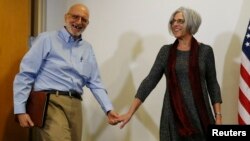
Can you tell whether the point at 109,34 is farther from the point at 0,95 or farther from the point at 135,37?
the point at 0,95

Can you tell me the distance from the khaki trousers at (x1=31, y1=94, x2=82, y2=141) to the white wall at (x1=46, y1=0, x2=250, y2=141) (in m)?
0.78

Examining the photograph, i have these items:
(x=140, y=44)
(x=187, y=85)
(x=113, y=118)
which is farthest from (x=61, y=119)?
(x=140, y=44)

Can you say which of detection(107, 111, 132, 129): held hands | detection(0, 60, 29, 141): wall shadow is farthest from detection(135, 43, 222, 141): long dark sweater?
detection(0, 60, 29, 141): wall shadow

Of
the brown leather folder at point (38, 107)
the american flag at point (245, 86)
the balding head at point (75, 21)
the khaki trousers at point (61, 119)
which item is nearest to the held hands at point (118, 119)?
the khaki trousers at point (61, 119)

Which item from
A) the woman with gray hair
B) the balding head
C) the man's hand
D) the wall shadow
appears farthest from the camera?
the wall shadow

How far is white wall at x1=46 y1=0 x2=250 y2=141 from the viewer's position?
2.68 m

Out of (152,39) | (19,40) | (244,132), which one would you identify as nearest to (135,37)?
(152,39)

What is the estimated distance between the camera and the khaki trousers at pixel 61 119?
2178 millimetres

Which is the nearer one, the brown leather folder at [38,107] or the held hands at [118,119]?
the brown leather folder at [38,107]

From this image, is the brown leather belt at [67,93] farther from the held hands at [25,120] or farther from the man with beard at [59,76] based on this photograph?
the held hands at [25,120]

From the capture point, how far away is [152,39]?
9.66 ft

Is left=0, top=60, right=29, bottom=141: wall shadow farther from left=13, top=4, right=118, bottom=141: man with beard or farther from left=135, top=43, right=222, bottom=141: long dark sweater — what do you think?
left=135, top=43, right=222, bottom=141: long dark sweater

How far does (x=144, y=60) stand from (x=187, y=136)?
0.99 meters

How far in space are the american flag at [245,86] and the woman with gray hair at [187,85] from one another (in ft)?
0.96
